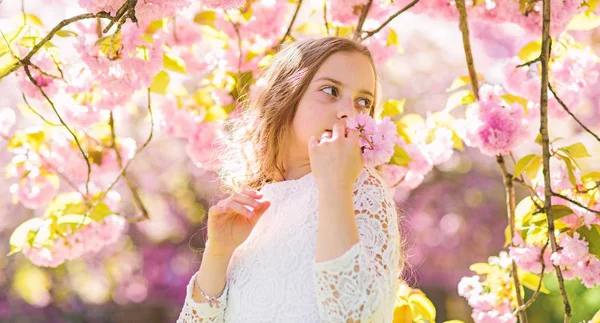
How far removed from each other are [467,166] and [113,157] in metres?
3.46

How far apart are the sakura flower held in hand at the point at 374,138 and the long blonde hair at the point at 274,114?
275 mm

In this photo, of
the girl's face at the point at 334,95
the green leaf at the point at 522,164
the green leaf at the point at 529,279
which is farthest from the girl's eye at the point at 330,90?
the green leaf at the point at 529,279

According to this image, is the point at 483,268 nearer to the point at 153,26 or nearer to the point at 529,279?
the point at 529,279

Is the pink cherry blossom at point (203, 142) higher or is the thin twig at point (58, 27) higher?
the pink cherry blossom at point (203, 142)

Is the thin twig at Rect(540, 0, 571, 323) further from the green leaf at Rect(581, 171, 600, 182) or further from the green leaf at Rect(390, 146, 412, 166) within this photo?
the green leaf at Rect(390, 146, 412, 166)

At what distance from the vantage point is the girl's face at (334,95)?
1485 mm

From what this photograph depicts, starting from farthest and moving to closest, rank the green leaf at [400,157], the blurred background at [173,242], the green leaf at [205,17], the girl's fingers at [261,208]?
the blurred background at [173,242] → the green leaf at [205,17] → the green leaf at [400,157] → the girl's fingers at [261,208]

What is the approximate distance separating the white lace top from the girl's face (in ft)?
0.38

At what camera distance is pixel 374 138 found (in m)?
1.33

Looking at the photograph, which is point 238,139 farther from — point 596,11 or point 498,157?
point 596,11

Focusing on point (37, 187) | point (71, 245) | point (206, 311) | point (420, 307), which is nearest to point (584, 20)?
point (420, 307)

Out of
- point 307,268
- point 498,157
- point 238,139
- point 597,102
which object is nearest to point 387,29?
point 498,157

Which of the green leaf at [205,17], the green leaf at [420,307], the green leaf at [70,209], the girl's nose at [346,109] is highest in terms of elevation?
the green leaf at [205,17]

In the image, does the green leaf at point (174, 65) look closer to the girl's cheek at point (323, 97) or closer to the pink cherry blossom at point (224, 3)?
the pink cherry blossom at point (224, 3)
